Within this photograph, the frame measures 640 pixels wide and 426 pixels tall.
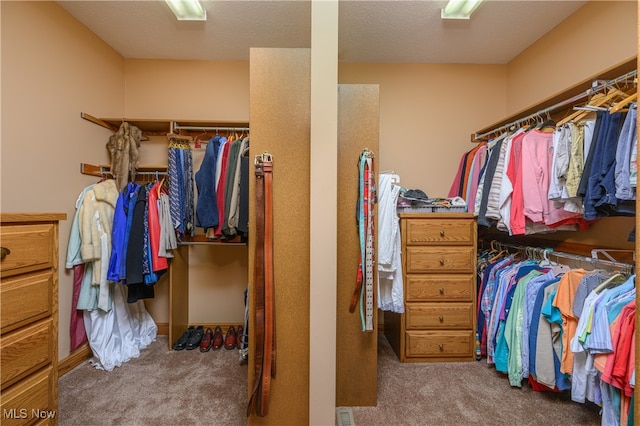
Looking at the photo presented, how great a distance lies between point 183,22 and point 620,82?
2883 mm

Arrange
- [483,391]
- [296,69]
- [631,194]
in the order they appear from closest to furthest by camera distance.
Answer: [631,194] → [296,69] → [483,391]

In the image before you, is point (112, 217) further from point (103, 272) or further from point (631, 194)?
point (631, 194)

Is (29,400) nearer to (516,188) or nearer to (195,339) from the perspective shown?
(195,339)

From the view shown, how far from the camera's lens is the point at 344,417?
141 cm

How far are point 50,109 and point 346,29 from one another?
2.19m

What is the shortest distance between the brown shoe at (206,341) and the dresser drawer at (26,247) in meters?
1.42

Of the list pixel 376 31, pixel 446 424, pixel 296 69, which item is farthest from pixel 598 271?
pixel 376 31

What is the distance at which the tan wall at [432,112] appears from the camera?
8.78 ft

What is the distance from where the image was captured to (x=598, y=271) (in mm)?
1517

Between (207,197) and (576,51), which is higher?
(576,51)

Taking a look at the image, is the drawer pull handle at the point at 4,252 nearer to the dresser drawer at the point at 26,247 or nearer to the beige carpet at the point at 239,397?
the dresser drawer at the point at 26,247

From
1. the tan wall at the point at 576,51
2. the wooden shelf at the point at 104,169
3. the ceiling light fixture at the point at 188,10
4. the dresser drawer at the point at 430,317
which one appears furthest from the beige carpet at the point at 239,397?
the ceiling light fixture at the point at 188,10

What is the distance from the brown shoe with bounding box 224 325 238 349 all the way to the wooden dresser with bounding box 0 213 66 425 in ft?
3.94

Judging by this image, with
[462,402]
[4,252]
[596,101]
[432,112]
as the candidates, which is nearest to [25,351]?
[4,252]
